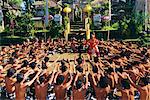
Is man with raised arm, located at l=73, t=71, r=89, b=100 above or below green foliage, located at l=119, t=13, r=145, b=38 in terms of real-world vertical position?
below

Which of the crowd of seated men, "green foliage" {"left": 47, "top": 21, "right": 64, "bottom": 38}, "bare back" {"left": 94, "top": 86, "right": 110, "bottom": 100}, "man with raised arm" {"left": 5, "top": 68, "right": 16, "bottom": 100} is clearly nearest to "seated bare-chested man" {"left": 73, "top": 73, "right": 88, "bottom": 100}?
the crowd of seated men

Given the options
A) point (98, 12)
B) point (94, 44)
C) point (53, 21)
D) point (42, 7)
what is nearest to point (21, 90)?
point (94, 44)

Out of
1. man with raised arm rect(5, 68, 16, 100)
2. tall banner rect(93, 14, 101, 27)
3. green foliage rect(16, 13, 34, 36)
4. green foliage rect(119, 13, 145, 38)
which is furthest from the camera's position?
tall banner rect(93, 14, 101, 27)

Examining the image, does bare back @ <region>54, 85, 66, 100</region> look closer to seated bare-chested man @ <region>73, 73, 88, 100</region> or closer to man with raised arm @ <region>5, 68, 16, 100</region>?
seated bare-chested man @ <region>73, 73, 88, 100</region>

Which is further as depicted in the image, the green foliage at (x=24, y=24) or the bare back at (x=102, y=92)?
the green foliage at (x=24, y=24)

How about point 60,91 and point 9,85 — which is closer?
point 60,91

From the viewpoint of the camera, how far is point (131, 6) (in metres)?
36.5

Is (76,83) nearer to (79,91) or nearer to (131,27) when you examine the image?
(79,91)

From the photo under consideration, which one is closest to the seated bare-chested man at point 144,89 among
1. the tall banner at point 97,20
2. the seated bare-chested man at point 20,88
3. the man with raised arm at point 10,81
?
the seated bare-chested man at point 20,88

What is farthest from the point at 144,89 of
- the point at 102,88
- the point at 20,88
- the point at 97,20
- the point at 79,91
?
the point at 97,20

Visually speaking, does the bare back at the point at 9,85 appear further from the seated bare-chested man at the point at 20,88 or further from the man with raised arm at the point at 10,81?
the seated bare-chested man at the point at 20,88

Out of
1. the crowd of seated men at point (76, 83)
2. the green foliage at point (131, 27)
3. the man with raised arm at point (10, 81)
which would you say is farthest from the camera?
the green foliage at point (131, 27)

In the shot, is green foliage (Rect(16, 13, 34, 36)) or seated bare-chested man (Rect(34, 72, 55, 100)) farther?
green foliage (Rect(16, 13, 34, 36))

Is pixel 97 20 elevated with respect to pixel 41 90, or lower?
elevated
